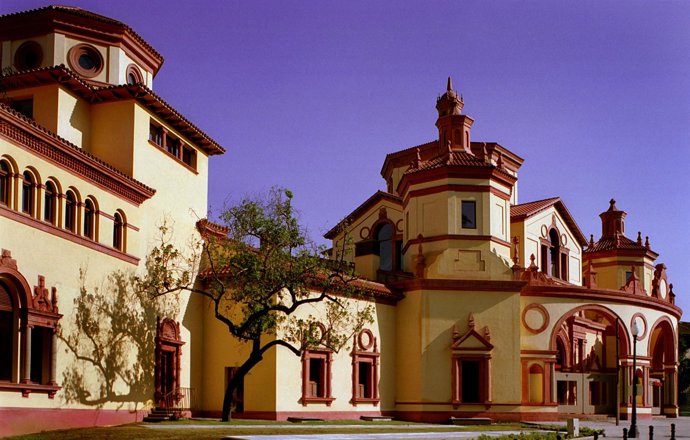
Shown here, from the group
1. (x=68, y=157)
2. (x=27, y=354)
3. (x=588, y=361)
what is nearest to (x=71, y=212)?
(x=68, y=157)

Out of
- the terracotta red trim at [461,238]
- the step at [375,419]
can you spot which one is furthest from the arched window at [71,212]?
the terracotta red trim at [461,238]

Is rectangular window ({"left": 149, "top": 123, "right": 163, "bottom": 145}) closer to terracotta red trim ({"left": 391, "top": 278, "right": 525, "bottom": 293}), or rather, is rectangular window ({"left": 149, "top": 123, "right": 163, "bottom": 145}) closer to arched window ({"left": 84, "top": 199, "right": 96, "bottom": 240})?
arched window ({"left": 84, "top": 199, "right": 96, "bottom": 240})

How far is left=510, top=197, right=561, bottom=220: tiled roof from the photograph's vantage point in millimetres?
50219

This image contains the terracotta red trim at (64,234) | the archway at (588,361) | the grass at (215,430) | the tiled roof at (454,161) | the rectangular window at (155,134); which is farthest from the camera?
the archway at (588,361)

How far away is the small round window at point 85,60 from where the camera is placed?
34781 millimetres

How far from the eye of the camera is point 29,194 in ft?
87.0

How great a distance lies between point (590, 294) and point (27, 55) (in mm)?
28690

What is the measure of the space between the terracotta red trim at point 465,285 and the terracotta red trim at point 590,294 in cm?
157

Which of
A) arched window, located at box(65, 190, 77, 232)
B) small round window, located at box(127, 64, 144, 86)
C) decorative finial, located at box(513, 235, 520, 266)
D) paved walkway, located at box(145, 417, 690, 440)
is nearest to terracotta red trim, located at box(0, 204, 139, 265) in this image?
arched window, located at box(65, 190, 77, 232)

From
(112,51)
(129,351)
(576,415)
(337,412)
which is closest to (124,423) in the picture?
(129,351)

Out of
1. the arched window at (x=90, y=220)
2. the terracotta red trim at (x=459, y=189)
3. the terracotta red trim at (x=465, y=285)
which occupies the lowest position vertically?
the terracotta red trim at (x=465, y=285)

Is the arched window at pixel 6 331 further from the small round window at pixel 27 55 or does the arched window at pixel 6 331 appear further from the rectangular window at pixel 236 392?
the small round window at pixel 27 55

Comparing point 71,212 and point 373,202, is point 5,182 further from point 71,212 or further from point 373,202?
point 373,202

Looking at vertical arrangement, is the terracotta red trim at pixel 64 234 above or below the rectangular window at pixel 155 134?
below
